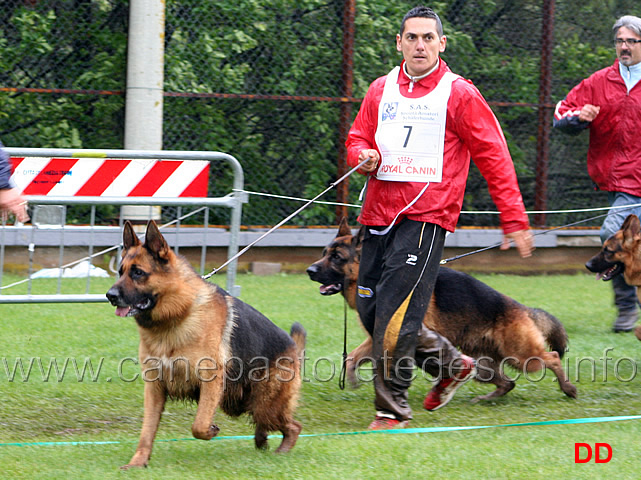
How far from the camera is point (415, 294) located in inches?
190

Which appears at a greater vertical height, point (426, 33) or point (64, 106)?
point (426, 33)

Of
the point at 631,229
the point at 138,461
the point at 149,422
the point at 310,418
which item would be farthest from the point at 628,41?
the point at 138,461

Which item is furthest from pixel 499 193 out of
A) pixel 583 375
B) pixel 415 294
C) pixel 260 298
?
pixel 260 298

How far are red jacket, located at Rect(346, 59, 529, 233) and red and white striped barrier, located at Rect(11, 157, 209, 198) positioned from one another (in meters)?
1.34

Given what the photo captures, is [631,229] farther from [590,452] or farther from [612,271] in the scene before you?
[590,452]

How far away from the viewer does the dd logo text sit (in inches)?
162

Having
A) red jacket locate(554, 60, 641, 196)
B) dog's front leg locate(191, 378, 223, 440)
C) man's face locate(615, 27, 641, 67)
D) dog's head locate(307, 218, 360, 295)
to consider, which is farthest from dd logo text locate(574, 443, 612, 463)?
man's face locate(615, 27, 641, 67)

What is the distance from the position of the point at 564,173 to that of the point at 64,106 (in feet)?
20.9

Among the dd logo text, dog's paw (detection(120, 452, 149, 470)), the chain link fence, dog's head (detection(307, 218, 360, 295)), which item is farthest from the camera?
the chain link fence

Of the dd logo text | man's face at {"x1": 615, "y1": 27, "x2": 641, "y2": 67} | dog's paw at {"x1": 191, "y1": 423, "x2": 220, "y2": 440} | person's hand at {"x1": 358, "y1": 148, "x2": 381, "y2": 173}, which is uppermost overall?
man's face at {"x1": 615, "y1": 27, "x2": 641, "y2": 67}

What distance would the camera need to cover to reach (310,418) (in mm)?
5133

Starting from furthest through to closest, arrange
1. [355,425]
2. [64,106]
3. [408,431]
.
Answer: [64,106] < [355,425] < [408,431]

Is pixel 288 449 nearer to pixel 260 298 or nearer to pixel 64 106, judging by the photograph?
pixel 260 298

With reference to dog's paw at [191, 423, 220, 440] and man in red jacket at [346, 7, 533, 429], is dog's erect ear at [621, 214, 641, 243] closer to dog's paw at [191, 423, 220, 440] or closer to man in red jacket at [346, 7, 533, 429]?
man in red jacket at [346, 7, 533, 429]
